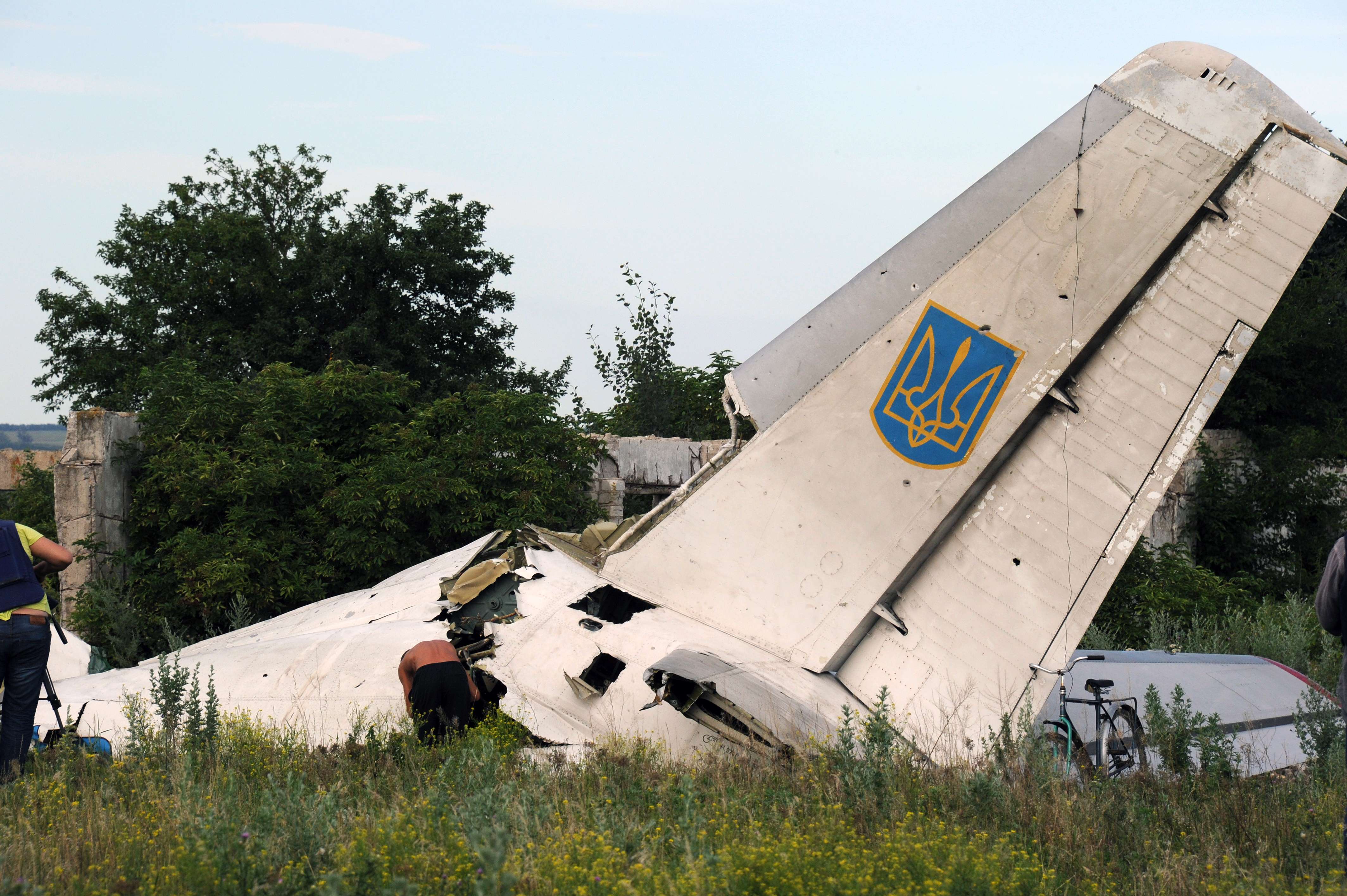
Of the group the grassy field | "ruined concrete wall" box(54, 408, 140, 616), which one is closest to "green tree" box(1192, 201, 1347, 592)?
the grassy field

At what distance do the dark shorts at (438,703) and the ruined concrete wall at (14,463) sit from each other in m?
11.7

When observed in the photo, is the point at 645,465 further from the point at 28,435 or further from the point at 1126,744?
the point at 28,435

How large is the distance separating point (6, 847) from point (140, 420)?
269 inches

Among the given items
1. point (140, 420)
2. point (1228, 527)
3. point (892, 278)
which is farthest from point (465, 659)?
point (1228, 527)

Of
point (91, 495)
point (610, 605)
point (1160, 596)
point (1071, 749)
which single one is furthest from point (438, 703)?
point (1160, 596)

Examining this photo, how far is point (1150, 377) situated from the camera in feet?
15.9

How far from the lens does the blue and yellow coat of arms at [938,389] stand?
16.1ft

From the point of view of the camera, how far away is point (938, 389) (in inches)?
194

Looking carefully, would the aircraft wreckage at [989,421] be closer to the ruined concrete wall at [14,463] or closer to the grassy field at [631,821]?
the grassy field at [631,821]

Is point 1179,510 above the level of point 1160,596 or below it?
above

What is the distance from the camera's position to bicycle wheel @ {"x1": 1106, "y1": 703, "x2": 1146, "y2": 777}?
211 inches

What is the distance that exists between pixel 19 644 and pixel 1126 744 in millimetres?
5900

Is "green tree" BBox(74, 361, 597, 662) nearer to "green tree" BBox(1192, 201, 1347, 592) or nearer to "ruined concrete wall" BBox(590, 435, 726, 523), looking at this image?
"ruined concrete wall" BBox(590, 435, 726, 523)

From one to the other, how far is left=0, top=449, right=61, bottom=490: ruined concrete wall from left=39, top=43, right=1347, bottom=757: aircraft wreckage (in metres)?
11.2
